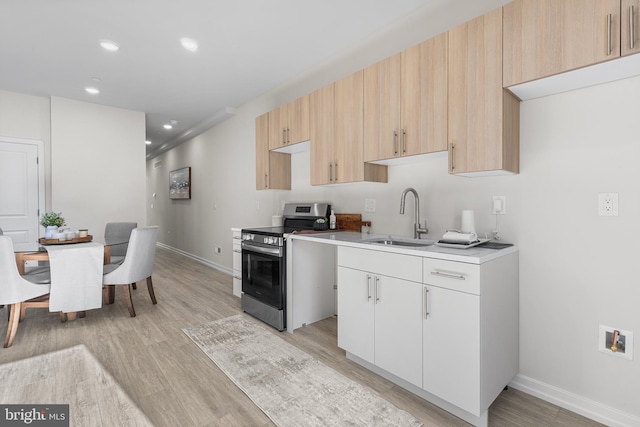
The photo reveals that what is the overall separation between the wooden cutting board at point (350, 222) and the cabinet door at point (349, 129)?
469mm

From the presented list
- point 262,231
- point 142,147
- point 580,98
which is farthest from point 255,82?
point 580,98

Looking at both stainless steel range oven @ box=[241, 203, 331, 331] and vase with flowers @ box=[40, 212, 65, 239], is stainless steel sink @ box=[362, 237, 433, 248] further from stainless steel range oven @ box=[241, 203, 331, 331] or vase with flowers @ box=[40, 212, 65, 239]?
vase with flowers @ box=[40, 212, 65, 239]

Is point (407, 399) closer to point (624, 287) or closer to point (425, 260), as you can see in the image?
point (425, 260)

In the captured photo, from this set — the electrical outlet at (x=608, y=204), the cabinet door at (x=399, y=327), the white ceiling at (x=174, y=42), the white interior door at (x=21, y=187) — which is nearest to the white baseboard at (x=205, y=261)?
the white interior door at (x=21, y=187)

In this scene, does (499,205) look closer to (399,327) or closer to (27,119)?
(399,327)

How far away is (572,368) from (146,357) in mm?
2880

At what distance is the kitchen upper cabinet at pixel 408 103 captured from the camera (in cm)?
203

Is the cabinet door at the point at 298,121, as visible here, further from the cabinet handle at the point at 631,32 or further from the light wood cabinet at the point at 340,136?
the cabinet handle at the point at 631,32

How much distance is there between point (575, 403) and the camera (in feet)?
5.80

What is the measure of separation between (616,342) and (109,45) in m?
4.50

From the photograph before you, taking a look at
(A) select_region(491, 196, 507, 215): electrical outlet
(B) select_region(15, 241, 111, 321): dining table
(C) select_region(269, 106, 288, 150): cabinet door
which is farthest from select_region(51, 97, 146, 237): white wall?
(A) select_region(491, 196, 507, 215): electrical outlet

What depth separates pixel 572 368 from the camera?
1.80 metres

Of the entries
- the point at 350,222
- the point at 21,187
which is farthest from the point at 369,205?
the point at 21,187

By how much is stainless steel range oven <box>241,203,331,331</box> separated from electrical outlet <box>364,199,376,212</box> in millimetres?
438
